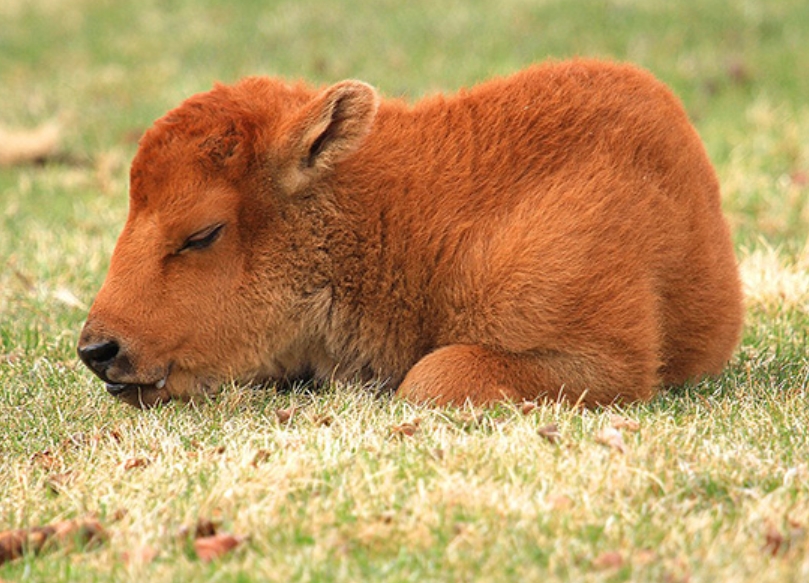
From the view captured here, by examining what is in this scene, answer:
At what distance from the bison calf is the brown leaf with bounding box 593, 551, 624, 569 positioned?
147 cm

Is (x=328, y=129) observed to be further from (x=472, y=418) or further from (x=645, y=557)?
(x=645, y=557)

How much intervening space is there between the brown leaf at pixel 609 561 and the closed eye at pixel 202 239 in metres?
2.33

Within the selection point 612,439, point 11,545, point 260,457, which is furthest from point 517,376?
point 11,545

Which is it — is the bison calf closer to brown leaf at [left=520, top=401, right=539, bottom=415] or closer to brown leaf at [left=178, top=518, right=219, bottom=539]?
brown leaf at [left=520, top=401, right=539, bottom=415]

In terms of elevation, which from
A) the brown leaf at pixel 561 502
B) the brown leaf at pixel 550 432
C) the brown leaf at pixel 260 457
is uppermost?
the brown leaf at pixel 561 502

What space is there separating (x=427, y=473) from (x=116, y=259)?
5.86 feet

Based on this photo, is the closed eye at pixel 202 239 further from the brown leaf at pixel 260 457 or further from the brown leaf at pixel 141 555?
the brown leaf at pixel 141 555

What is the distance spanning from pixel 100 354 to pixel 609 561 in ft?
8.07

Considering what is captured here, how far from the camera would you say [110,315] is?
17.0 ft

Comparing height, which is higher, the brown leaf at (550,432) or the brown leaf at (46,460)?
the brown leaf at (550,432)

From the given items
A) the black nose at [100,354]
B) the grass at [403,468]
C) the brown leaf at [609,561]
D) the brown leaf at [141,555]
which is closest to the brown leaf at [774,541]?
the grass at [403,468]

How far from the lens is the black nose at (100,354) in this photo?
5.18m

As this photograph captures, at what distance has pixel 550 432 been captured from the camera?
464cm

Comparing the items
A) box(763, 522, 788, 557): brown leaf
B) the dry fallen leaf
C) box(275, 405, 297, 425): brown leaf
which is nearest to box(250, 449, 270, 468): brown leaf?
box(275, 405, 297, 425): brown leaf
